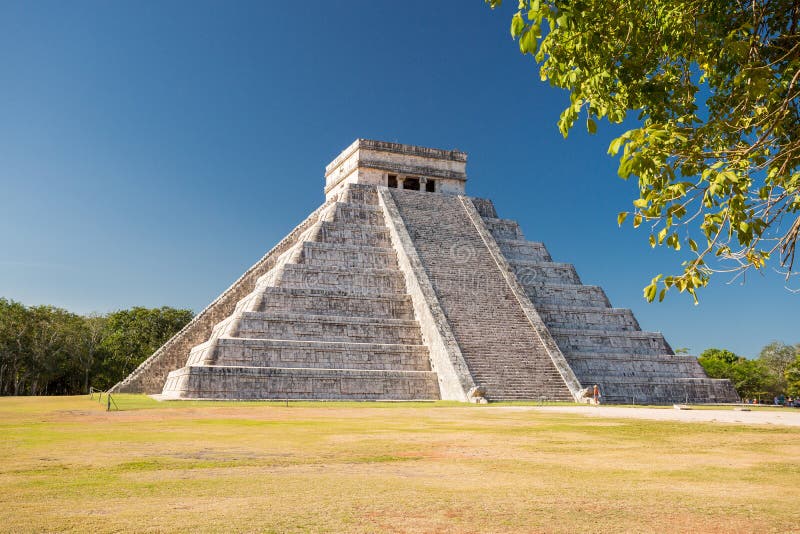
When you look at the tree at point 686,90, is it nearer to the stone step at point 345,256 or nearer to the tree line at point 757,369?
the stone step at point 345,256

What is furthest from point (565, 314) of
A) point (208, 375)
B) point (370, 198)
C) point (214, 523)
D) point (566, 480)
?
point (214, 523)

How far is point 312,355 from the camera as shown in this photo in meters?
22.5

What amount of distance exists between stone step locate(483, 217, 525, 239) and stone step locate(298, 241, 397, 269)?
687cm

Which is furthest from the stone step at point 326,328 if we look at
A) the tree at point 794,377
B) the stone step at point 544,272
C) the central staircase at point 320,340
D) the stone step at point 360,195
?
the tree at point 794,377

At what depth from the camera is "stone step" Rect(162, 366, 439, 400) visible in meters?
20.6

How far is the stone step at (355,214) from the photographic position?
31.0 metres

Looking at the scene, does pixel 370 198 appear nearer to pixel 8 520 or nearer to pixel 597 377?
pixel 597 377

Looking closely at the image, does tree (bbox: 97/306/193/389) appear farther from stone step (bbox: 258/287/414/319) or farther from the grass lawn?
the grass lawn

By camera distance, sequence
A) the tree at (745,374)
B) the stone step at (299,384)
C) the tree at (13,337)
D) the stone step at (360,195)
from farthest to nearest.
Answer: the tree at (745,374)
the tree at (13,337)
the stone step at (360,195)
the stone step at (299,384)

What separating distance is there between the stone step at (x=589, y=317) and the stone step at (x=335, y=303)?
19.3ft

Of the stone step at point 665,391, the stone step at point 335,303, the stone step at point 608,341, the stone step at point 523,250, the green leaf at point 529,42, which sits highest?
the stone step at point 523,250

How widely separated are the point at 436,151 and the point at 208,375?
1986 centimetres

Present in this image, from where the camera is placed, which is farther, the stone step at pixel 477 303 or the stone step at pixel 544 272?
the stone step at pixel 544 272

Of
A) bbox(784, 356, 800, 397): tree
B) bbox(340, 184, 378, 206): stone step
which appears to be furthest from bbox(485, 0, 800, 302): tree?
bbox(784, 356, 800, 397): tree
